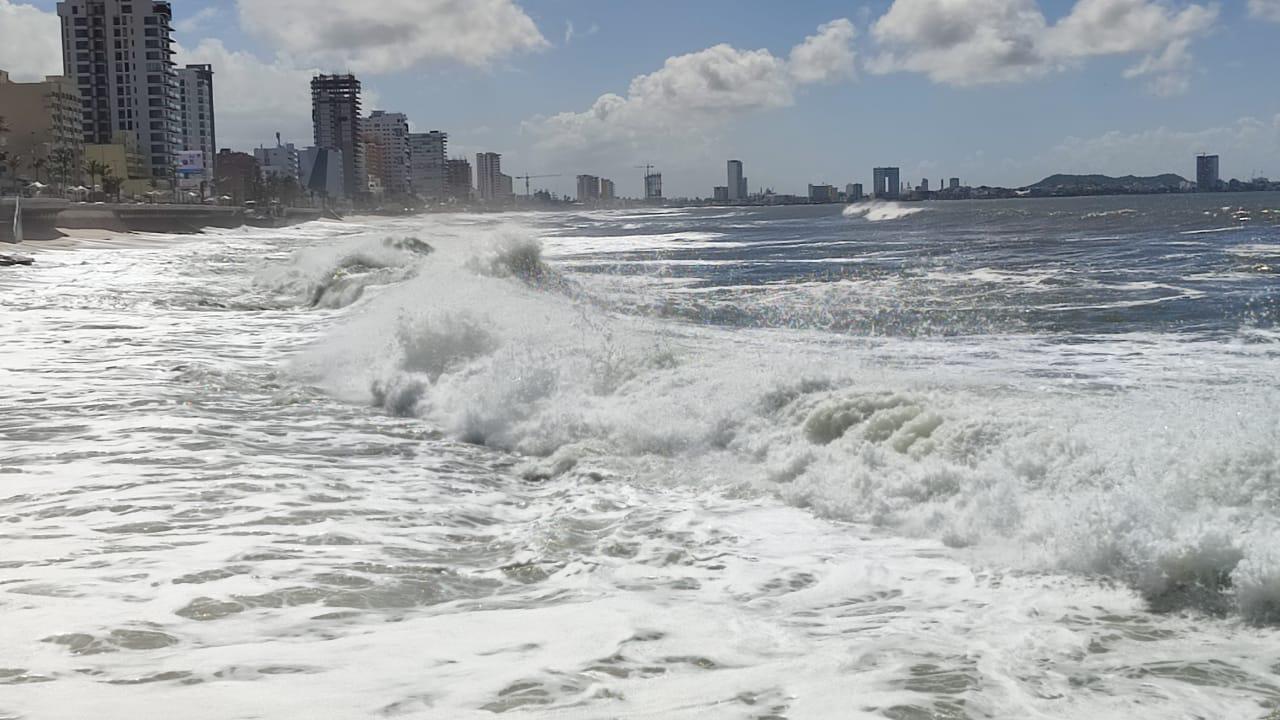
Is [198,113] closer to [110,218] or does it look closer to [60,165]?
[60,165]

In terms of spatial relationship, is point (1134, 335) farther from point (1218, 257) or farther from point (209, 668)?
point (1218, 257)

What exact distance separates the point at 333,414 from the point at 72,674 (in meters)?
5.95

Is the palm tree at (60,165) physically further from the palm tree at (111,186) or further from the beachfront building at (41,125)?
the palm tree at (111,186)

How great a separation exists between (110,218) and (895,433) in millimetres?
68969

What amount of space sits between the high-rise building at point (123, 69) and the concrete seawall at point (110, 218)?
56.0 meters

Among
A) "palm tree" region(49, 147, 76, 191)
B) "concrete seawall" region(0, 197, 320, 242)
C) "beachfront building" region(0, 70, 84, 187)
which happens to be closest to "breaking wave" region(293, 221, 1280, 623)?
"concrete seawall" region(0, 197, 320, 242)

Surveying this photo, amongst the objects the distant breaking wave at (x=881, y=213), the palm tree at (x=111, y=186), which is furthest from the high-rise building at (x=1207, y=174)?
the palm tree at (x=111, y=186)

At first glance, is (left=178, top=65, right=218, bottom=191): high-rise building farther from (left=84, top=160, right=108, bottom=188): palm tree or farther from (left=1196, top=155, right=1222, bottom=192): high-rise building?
(left=1196, top=155, right=1222, bottom=192): high-rise building

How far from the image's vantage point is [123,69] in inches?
5586

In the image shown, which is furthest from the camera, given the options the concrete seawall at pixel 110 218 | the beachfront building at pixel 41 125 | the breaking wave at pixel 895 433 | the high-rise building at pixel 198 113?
the high-rise building at pixel 198 113

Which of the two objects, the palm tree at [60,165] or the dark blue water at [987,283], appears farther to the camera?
the palm tree at [60,165]

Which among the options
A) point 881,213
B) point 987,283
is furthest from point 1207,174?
point 987,283

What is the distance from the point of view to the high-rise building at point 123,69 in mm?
139625

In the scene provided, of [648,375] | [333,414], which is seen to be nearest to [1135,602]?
[648,375]
